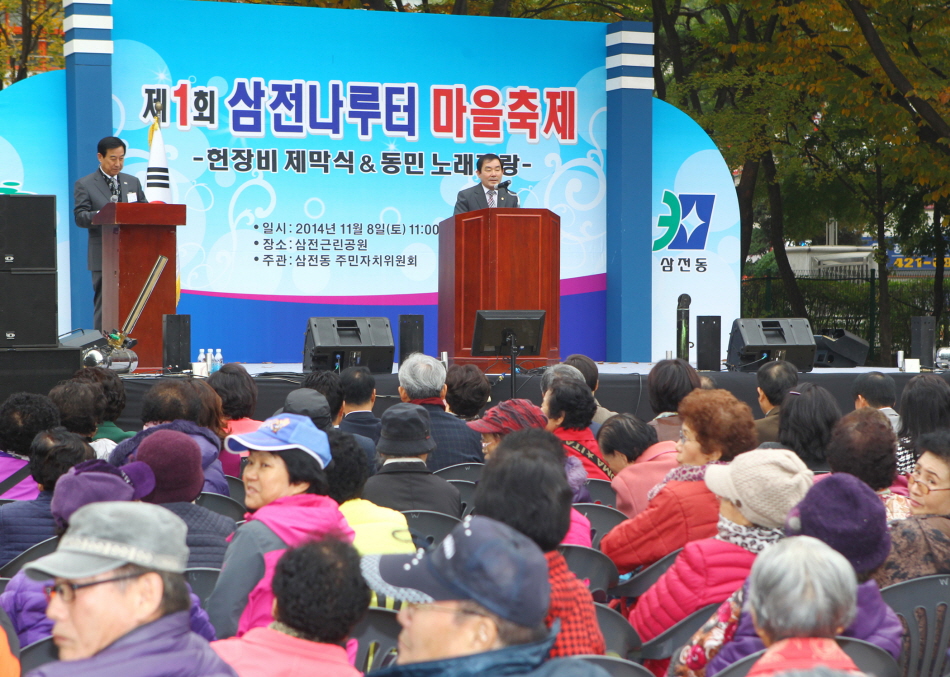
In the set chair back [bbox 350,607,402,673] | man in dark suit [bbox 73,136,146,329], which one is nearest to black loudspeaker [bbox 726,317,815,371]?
man in dark suit [bbox 73,136,146,329]

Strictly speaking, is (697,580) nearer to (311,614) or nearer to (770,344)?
(311,614)

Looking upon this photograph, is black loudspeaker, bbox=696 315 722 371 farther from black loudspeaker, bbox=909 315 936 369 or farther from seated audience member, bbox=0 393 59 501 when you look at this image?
seated audience member, bbox=0 393 59 501

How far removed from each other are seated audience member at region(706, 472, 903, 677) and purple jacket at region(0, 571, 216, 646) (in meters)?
1.20

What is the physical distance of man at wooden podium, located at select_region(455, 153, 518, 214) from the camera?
7.53 m

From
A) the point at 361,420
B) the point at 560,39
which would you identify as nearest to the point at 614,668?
the point at 361,420

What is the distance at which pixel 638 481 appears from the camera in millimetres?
3426

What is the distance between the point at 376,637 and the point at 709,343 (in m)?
5.53

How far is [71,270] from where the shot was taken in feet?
28.2

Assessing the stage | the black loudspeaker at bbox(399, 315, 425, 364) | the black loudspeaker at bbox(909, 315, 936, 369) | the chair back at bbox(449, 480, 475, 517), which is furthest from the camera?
the black loudspeaker at bbox(909, 315, 936, 369)

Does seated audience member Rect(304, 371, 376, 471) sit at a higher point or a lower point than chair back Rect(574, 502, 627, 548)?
higher

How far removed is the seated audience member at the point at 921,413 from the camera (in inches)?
151

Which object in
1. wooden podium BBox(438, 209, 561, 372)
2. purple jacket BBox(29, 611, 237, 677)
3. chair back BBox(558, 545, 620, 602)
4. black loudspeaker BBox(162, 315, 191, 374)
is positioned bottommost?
chair back BBox(558, 545, 620, 602)

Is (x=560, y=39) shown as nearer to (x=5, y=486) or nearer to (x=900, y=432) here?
(x=900, y=432)

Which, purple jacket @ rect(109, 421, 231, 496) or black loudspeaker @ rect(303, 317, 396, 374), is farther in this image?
black loudspeaker @ rect(303, 317, 396, 374)
